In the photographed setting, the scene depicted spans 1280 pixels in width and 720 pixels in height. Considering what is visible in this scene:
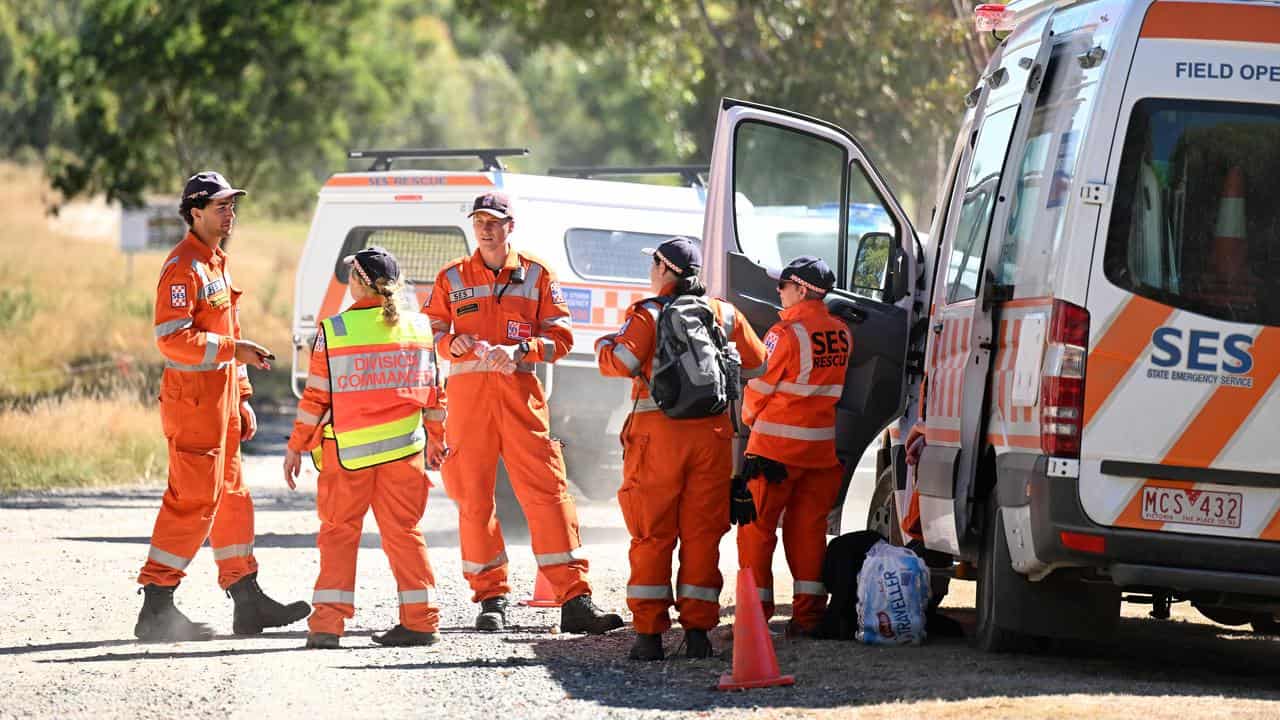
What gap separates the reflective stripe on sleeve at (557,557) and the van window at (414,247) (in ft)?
19.1

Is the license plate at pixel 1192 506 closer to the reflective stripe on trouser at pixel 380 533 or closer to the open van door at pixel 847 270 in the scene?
the open van door at pixel 847 270

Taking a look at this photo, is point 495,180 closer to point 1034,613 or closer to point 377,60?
point 1034,613

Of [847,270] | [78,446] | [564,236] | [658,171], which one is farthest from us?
[78,446]

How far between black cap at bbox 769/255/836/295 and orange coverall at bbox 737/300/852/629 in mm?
114

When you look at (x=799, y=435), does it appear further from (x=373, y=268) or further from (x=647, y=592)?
(x=373, y=268)

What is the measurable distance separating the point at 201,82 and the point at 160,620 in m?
22.2

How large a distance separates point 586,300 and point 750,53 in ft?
41.6

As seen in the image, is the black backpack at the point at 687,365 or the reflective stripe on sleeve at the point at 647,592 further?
the reflective stripe on sleeve at the point at 647,592

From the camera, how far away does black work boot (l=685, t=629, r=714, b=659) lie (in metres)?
8.09

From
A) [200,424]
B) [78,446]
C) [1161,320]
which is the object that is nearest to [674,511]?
[200,424]

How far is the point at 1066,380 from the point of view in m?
6.88

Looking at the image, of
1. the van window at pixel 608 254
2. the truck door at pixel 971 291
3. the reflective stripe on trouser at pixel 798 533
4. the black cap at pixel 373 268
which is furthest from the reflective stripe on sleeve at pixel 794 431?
the van window at pixel 608 254

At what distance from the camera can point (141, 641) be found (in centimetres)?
830

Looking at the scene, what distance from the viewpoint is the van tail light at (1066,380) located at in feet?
22.5
